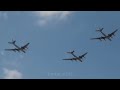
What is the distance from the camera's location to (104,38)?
46625 mm
